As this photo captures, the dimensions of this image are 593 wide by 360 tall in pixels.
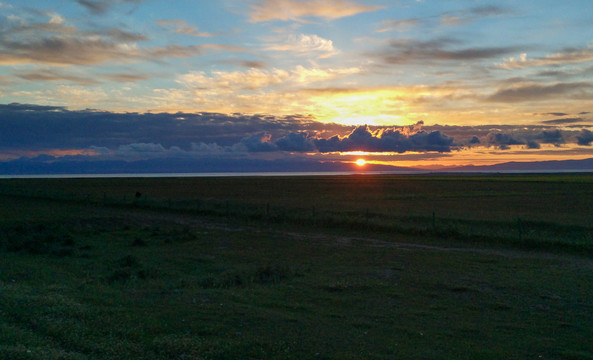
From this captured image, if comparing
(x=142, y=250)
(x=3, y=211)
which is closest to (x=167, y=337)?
(x=142, y=250)

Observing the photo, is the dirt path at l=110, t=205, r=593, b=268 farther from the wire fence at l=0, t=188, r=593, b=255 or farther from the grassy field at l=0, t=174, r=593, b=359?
the wire fence at l=0, t=188, r=593, b=255

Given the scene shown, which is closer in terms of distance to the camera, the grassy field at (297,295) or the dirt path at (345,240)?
the grassy field at (297,295)

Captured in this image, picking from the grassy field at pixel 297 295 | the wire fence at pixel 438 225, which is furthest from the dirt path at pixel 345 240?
the wire fence at pixel 438 225

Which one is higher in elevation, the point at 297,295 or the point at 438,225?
the point at 297,295

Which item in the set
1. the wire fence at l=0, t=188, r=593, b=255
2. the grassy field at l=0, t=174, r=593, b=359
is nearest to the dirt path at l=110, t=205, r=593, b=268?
the grassy field at l=0, t=174, r=593, b=359

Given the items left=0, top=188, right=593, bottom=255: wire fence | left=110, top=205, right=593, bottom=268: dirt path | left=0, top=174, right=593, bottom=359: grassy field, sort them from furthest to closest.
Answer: left=0, top=188, right=593, bottom=255: wire fence → left=110, top=205, right=593, bottom=268: dirt path → left=0, top=174, right=593, bottom=359: grassy field

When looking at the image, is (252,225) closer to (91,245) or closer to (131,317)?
(91,245)

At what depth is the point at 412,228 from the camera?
77.3 ft

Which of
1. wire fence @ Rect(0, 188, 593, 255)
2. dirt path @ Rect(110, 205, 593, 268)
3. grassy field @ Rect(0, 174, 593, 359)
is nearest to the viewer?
grassy field @ Rect(0, 174, 593, 359)

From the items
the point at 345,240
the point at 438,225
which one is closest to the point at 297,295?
the point at 345,240

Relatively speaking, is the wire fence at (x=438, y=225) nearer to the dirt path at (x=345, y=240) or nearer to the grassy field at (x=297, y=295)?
the grassy field at (x=297, y=295)

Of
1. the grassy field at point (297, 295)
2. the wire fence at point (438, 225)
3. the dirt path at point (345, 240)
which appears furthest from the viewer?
the wire fence at point (438, 225)

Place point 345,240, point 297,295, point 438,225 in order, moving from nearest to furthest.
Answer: point 297,295
point 345,240
point 438,225

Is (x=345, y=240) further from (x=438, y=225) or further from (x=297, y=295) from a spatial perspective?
(x=297, y=295)
